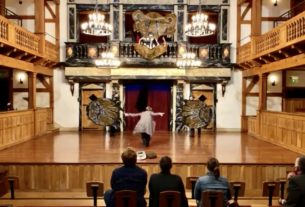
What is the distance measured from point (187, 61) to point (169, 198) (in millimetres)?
11336

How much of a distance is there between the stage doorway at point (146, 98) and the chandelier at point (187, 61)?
2144mm

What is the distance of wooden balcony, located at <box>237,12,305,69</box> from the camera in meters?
11.1

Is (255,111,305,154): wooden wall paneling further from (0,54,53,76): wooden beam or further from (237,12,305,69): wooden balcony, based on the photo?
(0,54,53,76): wooden beam

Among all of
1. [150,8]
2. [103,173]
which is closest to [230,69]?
[150,8]

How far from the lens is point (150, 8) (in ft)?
57.7

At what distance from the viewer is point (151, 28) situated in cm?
1661

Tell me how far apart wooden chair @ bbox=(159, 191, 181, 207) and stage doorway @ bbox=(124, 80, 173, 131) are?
13.3m

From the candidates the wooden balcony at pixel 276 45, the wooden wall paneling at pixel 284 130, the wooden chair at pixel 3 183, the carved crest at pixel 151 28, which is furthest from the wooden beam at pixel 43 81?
the wooden chair at pixel 3 183

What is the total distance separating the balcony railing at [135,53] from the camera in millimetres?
17203

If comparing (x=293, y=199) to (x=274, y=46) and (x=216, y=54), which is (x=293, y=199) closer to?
(x=274, y=46)

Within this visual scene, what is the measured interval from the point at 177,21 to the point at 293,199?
46.9ft

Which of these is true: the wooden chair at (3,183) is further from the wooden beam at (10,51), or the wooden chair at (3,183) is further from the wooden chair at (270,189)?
the wooden beam at (10,51)

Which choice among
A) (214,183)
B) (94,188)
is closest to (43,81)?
(94,188)

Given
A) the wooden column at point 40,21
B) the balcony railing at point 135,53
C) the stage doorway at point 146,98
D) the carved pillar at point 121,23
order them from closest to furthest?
the wooden column at point 40,21
the balcony railing at point 135,53
the carved pillar at point 121,23
the stage doorway at point 146,98
